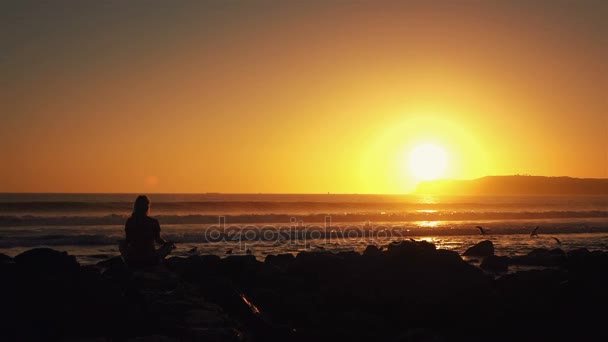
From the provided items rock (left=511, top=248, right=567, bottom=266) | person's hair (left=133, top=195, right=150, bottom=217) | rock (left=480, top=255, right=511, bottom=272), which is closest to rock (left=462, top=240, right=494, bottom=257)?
rock (left=511, top=248, right=567, bottom=266)

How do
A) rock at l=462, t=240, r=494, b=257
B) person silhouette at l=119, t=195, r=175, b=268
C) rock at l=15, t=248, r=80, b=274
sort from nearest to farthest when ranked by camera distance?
rock at l=15, t=248, r=80, b=274 → person silhouette at l=119, t=195, r=175, b=268 → rock at l=462, t=240, r=494, b=257

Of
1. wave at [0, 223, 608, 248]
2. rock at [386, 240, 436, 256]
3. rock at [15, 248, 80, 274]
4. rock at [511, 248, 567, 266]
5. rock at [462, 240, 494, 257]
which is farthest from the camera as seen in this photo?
wave at [0, 223, 608, 248]

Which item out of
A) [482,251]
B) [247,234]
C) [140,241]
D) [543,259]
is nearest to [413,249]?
[140,241]

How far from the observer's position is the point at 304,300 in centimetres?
1133

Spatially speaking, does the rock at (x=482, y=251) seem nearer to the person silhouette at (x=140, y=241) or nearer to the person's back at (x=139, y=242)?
the person silhouette at (x=140, y=241)

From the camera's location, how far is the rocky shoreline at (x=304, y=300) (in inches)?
269

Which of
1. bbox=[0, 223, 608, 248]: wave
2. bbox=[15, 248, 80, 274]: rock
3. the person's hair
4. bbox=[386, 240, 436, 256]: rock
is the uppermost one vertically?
the person's hair

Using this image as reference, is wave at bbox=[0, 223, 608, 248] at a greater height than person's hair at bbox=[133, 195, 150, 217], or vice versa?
person's hair at bbox=[133, 195, 150, 217]

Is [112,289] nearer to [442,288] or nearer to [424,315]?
[424,315]

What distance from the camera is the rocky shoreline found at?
6.82 meters

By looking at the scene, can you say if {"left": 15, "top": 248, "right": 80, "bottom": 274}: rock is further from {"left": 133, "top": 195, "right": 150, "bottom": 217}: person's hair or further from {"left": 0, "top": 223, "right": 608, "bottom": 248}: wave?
{"left": 0, "top": 223, "right": 608, "bottom": 248}: wave

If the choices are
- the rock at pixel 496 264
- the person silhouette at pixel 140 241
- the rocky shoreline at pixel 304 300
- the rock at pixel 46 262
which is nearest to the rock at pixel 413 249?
the rocky shoreline at pixel 304 300

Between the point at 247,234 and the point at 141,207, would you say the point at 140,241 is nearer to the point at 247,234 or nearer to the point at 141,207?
the point at 141,207

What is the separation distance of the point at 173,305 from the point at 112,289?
2.85ft
